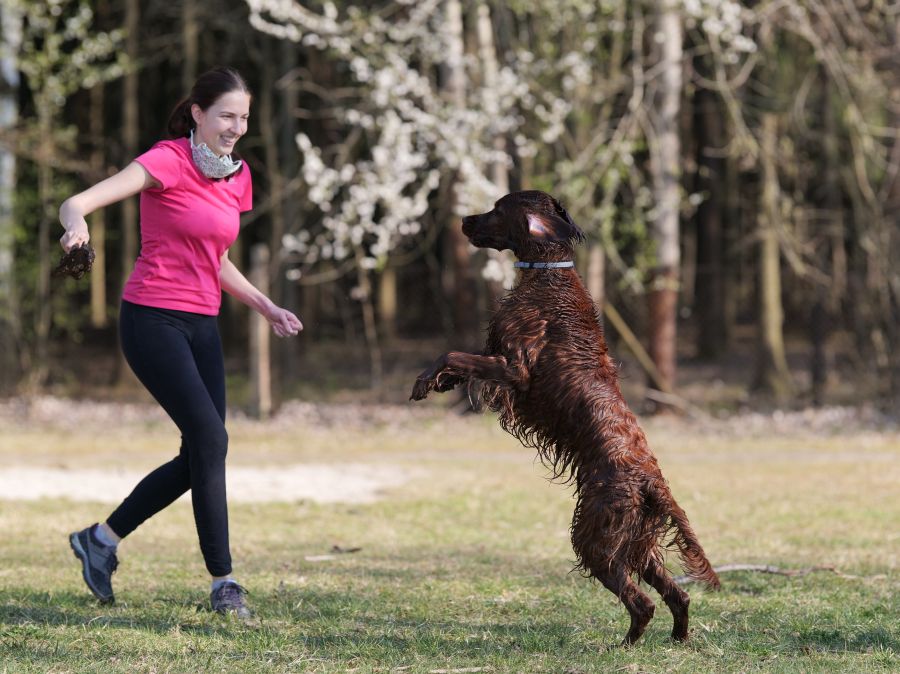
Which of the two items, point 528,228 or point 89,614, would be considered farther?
point 89,614

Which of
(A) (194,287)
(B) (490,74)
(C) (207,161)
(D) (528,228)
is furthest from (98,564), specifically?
(B) (490,74)

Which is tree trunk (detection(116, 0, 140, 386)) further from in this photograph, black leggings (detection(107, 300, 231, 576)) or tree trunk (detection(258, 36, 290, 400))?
black leggings (detection(107, 300, 231, 576))

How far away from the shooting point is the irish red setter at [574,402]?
182 inches

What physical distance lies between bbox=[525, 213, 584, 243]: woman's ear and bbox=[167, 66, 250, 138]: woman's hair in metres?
1.38

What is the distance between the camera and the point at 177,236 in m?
5.26

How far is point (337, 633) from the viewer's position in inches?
201

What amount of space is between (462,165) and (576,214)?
4.79ft

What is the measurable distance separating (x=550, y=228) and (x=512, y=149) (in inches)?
438

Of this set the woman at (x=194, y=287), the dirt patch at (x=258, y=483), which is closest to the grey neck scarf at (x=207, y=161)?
the woman at (x=194, y=287)

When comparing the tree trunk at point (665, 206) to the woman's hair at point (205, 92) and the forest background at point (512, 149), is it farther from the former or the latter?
the woman's hair at point (205, 92)

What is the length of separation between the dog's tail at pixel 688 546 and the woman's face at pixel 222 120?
2.26 metres

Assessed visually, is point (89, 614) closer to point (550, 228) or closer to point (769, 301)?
point (550, 228)

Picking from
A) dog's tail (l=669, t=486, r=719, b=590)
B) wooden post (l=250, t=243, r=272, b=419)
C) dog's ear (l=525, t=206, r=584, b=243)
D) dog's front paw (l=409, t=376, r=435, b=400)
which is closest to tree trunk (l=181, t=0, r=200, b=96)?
wooden post (l=250, t=243, r=272, b=419)

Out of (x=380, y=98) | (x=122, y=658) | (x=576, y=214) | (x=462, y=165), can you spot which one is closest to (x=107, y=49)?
(x=380, y=98)
